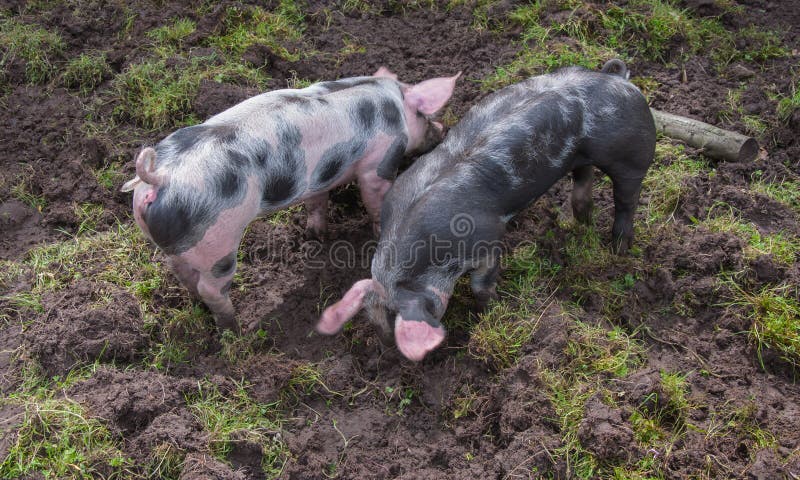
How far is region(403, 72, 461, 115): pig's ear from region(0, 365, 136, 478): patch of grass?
2.83 metres

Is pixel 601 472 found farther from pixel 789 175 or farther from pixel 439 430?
pixel 789 175

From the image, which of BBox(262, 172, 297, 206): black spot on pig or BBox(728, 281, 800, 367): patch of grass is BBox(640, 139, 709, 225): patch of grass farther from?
BBox(262, 172, 297, 206): black spot on pig

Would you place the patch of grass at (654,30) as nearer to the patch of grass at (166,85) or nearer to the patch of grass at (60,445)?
the patch of grass at (166,85)

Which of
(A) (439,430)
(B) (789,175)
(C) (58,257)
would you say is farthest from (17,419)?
(B) (789,175)

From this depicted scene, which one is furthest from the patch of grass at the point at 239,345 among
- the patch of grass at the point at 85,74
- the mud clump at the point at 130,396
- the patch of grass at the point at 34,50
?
the patch of grass at the point at 34,50

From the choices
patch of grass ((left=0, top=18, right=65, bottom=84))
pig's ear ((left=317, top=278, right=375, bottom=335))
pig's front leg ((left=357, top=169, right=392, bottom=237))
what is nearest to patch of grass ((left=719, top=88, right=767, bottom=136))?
pig's front leg ((left=357, top=169, right=392, bottom=237))

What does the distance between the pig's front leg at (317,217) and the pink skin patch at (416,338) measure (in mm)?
1447

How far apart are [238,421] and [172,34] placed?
3.98 metres

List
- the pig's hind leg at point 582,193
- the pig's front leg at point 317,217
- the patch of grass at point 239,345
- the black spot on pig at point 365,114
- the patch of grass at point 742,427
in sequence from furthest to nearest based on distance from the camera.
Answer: the pig's front leg at point 317,217
the pig's hind leg at point 582,193
the black spot on pig at point 365,114
the patch of grass at point 239,345
the patch of grass at point 742,427

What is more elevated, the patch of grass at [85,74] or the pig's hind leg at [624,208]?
the patch of grass at [85,74]

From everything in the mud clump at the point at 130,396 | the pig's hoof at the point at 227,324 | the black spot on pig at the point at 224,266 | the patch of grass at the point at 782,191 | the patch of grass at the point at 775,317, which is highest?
the black spot on pig at the point at 224,266

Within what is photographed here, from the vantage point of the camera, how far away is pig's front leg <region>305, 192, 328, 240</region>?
15.7 feet

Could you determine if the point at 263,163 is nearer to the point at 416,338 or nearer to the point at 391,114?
the point at 391,114

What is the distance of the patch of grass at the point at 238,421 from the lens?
3650 mm
